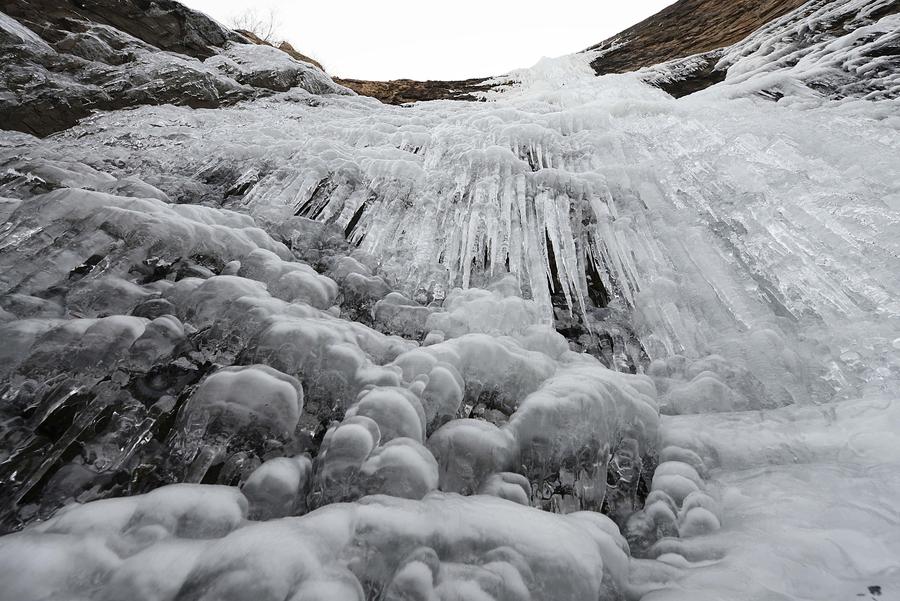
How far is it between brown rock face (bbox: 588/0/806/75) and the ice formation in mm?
4510

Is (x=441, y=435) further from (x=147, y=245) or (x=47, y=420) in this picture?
(x=147, y=245)

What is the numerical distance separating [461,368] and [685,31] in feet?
36.0

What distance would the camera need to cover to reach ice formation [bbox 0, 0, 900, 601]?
1234mm

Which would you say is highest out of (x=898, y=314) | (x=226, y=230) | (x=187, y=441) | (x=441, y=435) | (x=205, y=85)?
(x=205, y=85)

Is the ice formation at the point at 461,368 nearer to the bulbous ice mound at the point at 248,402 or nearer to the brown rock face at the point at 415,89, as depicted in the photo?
the bulbous ice mound at the point at 248,402

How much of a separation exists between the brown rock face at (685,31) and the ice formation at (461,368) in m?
4.51

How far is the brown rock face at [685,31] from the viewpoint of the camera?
7812 mm

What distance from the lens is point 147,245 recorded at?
225cm

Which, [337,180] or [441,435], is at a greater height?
[337,180]

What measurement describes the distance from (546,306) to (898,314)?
187cm

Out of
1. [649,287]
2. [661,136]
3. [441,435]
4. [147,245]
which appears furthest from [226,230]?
[661,136]

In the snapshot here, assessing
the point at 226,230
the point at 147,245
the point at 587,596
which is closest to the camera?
the point at 587,596

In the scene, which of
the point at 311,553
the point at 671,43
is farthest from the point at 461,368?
the point at 671,43

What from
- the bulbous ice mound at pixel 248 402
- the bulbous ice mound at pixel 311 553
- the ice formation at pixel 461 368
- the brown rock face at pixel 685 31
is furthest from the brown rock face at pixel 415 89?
the bulbous ice mound at pixel 311 553
